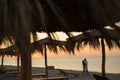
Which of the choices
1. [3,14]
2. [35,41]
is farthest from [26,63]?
[3,14]

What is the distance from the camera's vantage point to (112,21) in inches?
145

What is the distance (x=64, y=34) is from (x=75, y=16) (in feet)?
1.59

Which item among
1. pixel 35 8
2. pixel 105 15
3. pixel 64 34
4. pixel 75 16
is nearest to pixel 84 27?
pixel 75 16

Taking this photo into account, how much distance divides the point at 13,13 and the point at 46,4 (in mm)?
517

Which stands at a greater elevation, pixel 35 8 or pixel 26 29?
pixel 35 8

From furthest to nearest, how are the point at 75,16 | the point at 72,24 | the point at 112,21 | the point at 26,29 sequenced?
the point at 72,24 → the point at 75,16 → the point at 112,21 → the point at 26,29

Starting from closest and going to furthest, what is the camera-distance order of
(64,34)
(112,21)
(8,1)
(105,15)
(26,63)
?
(8,1)
(105,15)
(112,21)
(64,34)
(26,63)

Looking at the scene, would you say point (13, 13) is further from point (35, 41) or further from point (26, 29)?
point (35, 41)

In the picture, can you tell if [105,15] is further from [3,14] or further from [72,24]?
[72,24]

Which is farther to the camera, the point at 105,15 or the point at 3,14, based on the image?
the point at 105,15

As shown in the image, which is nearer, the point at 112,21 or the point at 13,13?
the point at 13,13

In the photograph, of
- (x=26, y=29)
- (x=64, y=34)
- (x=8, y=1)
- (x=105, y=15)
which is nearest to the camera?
(x=26, y=29)

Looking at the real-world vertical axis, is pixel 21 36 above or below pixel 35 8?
below

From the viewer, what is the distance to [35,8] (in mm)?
3160
